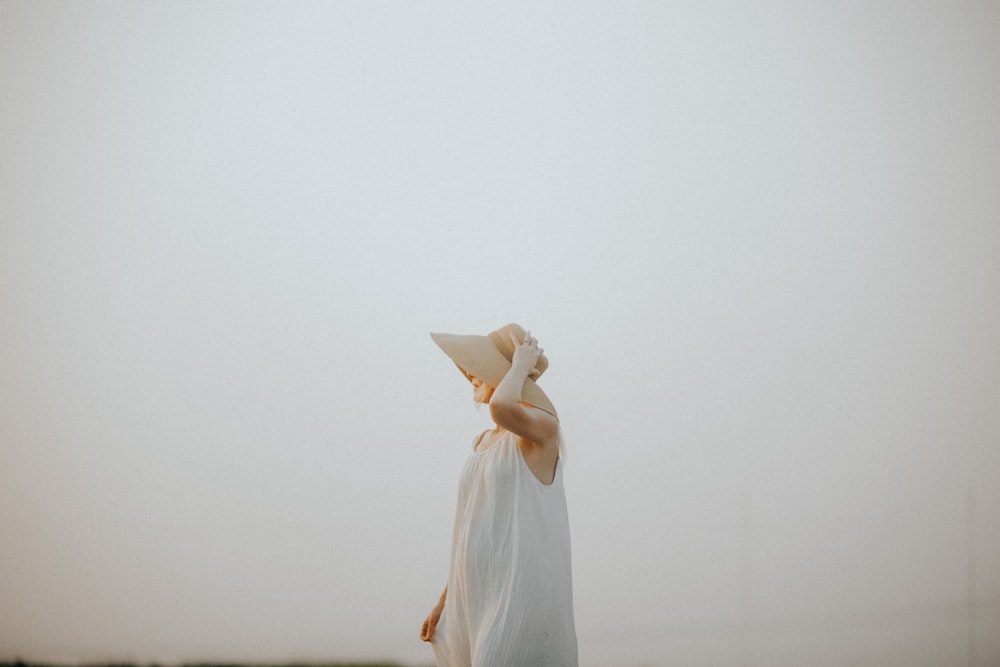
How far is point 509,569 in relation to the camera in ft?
8.21

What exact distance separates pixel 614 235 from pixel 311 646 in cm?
273

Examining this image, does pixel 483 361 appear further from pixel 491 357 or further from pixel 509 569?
pixel 509 569

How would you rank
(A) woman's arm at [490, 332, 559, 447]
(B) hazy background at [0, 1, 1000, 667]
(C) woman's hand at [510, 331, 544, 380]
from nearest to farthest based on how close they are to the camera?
(A) woman's arm at [490, 332, 559, 447] < (C) woman's hand at [510, 331, 544, 380] < (B) hazy background at [0, 1, 1000, 667]

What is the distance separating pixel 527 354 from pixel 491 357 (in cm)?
12

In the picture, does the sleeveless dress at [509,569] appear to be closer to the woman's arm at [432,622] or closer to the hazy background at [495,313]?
the woman's arm at [432,622]

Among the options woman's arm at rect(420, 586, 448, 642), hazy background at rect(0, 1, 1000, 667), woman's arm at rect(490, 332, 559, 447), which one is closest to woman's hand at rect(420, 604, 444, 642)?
woman's arm at rect(420, 586, 448, 642)

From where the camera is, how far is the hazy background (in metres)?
4.76

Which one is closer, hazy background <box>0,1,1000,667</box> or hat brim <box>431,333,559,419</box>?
hat brim <box>431,333,559,419</box>

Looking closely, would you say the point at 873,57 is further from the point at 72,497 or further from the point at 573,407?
the point at 72,497

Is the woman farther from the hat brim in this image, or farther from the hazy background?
the hazy background

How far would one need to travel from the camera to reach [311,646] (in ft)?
16.8

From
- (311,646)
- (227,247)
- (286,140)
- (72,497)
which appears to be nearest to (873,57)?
(286,140)

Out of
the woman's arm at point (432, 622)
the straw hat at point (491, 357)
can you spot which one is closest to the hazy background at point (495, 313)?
the woman's arm at point (432, 622)

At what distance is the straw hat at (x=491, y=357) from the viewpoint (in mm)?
2602
